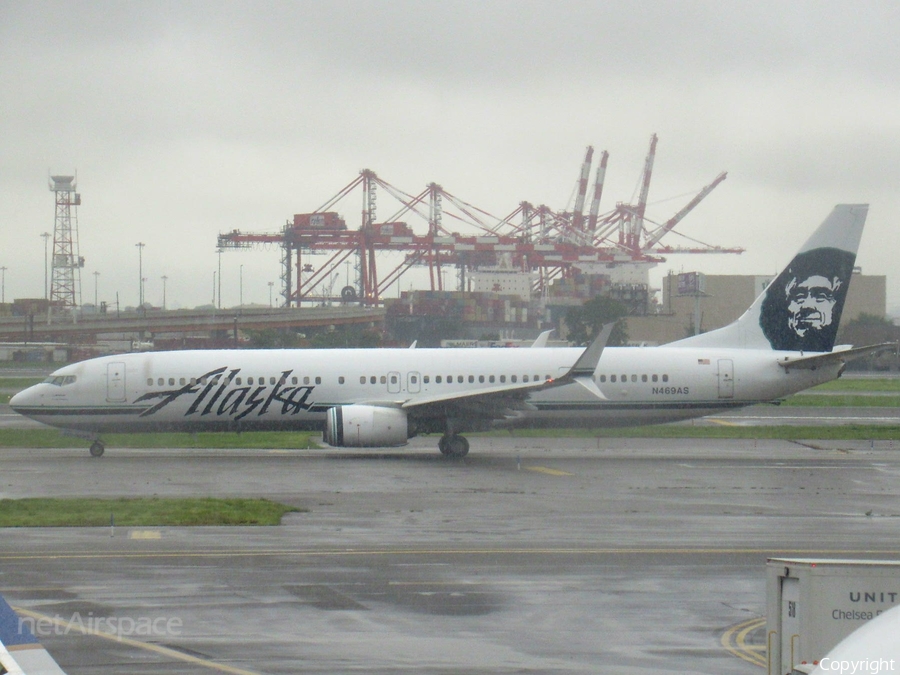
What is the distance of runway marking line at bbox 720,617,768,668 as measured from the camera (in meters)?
10.4

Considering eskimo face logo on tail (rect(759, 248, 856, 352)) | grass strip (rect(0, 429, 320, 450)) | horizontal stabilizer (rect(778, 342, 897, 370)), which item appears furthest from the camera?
grass strip (rect(0, 429, 320, 450))

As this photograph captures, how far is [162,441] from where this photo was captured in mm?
34625

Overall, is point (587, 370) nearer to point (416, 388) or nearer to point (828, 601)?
point (416, 388)

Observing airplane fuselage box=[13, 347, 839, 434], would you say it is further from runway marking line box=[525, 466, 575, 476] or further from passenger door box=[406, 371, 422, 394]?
runway marking line box=[525, 466, 575, 476]

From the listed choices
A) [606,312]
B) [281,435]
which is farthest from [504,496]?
[606,312]

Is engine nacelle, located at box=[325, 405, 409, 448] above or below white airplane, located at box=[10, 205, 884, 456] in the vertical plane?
below

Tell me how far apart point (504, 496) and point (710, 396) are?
36.6 ft

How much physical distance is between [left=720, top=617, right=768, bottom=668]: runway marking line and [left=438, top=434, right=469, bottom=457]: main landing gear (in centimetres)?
1801

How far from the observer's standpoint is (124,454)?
102 ft

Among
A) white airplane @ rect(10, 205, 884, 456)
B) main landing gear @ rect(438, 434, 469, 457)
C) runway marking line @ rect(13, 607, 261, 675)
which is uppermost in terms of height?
white airplane @ rect(10, 205, 884, 456)

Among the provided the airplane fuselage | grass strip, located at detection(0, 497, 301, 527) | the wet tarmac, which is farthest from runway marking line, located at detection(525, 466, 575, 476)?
grass strip, located at detection(0, 497, 301, 527)

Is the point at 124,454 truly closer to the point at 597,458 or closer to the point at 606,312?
the point at 597,458

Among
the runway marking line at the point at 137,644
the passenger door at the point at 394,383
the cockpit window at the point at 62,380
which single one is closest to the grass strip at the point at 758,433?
the passenger door at the point at 394,383

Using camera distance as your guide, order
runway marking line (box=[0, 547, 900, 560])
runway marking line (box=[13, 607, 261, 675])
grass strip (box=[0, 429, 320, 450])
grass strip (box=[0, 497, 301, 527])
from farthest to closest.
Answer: grass strip (box=[0, 429, 320, 450]) → grass strip (box=[0, 497, 301, 527]) → runway marking line (box=[0, 547, 900, 560]) → runway marking line (box=[13, 607, 261, 675])
